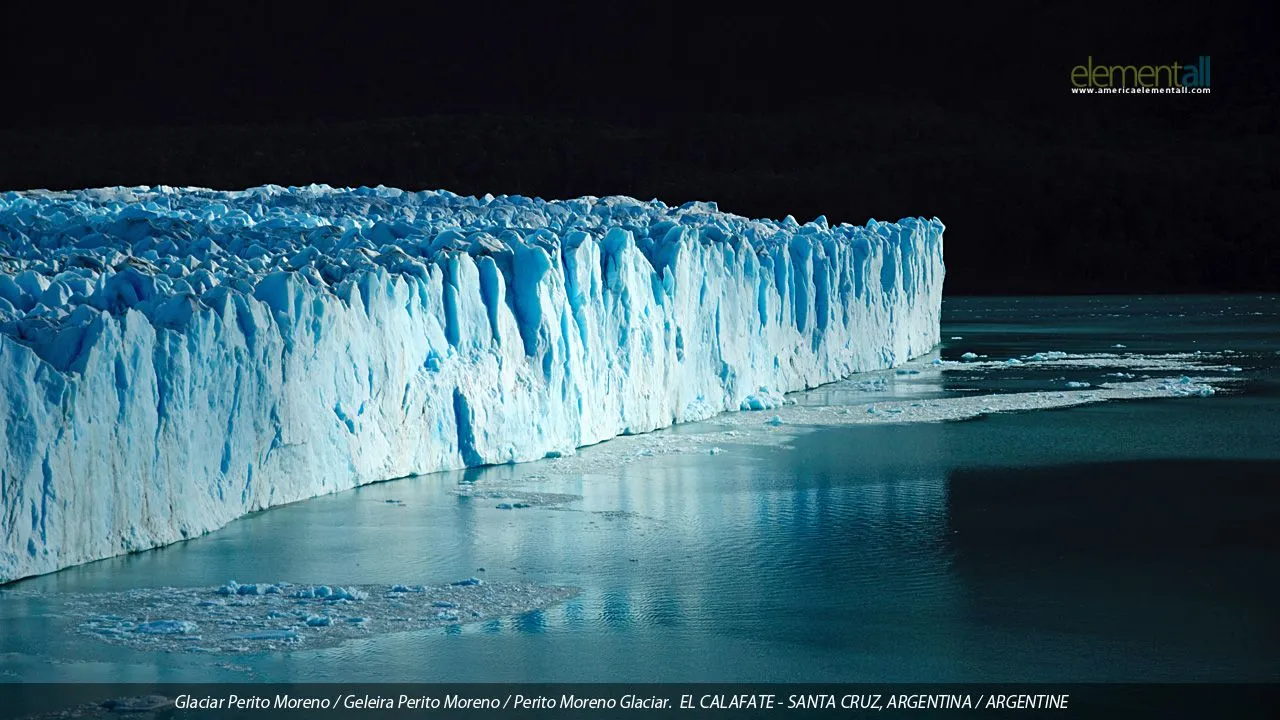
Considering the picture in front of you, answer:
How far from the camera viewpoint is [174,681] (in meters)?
4.82

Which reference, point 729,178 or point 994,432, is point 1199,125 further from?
point 994,432

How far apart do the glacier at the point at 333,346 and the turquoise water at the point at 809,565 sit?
0.25 m

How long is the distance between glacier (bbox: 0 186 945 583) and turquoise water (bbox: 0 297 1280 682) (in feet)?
0.82

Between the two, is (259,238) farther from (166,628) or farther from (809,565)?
(166,628)

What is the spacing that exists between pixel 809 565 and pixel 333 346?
108 inches

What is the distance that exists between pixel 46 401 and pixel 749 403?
7042 mm

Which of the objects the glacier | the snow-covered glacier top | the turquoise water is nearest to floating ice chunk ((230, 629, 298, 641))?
the turquoise water

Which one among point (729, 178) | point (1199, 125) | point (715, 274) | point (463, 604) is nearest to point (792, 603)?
point (463, 604)

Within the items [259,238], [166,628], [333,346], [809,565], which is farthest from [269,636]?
[259,238]

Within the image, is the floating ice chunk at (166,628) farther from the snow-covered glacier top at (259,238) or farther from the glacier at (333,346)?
the snow-covered glacier top at (259,238)

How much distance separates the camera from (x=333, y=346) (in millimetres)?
7977

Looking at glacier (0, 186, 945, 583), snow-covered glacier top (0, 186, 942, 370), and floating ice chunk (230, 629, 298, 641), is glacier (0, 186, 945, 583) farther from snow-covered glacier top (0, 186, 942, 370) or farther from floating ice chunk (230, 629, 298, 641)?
floating ice chunk (230, 629, 298, 641)

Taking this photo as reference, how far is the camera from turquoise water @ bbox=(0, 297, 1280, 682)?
17.0 ft

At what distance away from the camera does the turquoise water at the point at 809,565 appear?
5176 millimetres
